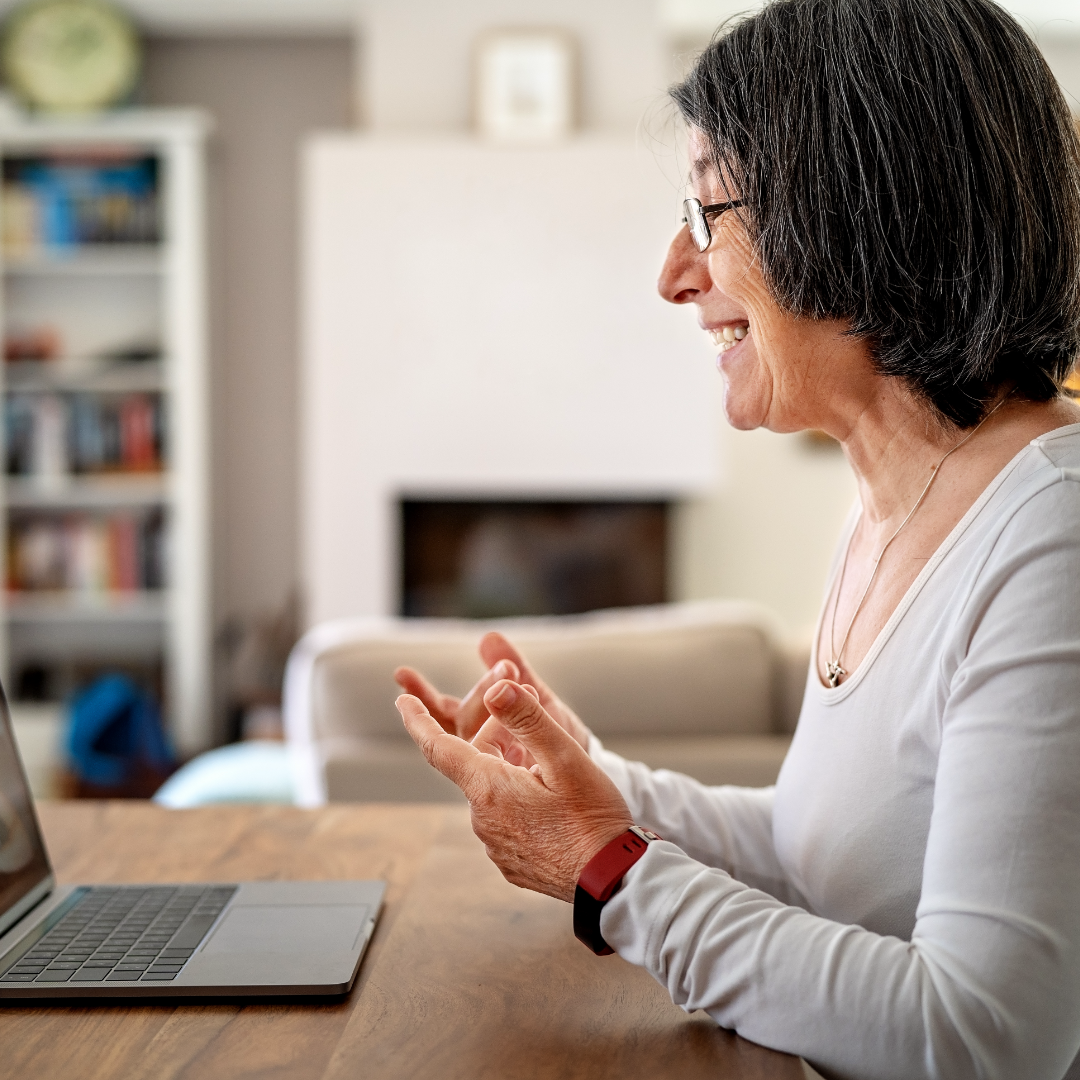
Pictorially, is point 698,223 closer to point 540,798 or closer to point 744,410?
point 744,410

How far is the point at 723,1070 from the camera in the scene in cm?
61

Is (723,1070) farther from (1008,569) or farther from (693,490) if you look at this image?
(693,490)

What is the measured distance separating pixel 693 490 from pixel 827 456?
0.69 m

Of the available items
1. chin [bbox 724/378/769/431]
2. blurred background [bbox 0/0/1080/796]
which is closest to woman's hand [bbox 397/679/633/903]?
chin [bbox 724/378/769/431]

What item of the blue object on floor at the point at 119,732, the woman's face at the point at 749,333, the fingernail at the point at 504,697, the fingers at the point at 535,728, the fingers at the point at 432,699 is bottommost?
the blue object on floor at the point at 119,732

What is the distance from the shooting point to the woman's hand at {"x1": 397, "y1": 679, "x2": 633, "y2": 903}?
2.28 ft

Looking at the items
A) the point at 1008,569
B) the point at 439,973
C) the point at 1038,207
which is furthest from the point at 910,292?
the point at 439,973

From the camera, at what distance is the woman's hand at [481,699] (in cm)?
99

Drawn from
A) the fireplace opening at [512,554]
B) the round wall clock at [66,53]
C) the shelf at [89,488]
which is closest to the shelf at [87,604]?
the shelf at [89,488]

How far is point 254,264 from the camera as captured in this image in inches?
176

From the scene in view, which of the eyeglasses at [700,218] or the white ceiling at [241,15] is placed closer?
the eyeglasses at [700,218]

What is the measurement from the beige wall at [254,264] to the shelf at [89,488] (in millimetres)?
356

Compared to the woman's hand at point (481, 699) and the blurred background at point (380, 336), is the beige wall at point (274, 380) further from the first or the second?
the woman's hand at point (481, 699)

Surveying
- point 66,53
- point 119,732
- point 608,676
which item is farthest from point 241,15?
point 608,676
